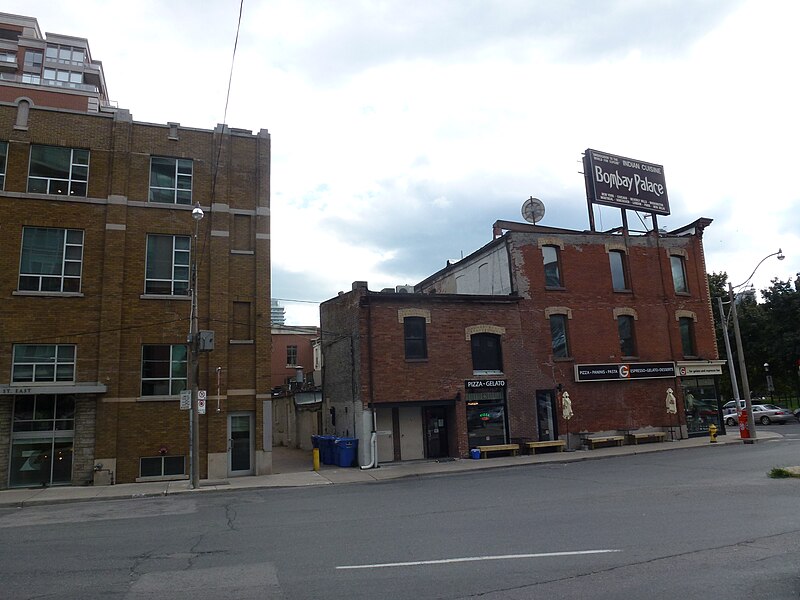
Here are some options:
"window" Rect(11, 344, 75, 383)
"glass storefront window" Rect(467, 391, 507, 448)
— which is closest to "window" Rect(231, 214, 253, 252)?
"window" Rect(11, 344, 75, 383)

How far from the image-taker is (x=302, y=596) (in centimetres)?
611

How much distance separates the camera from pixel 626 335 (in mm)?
27844

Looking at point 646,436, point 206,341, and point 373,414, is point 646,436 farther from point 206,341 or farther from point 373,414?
point 206,341

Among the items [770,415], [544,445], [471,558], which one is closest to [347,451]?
[544,445]

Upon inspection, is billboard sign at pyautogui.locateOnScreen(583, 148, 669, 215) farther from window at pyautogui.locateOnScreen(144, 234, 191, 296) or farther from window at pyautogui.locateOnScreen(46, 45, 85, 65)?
window at pyautogui.locateOnScreen(46, 45, 85, 65)

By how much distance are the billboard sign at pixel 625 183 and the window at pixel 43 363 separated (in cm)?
2371

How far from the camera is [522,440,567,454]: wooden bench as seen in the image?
77.8 feet

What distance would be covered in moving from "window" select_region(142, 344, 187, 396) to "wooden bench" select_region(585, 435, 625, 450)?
54.7 ft

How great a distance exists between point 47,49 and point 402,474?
74.4 meters

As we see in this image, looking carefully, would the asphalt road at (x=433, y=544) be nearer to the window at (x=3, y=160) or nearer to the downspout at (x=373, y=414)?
the downspout at (x=373, y=414)

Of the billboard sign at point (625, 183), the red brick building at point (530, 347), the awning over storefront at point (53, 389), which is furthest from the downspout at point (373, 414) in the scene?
the billboard sign at point (625, 183)

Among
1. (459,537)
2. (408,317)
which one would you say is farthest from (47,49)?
(459,537)

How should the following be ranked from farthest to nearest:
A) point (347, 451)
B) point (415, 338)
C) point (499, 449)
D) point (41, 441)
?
point (415, 338), point (499, 449), point (347, 451), point (41, 441)

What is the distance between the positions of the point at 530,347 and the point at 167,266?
15.0m
